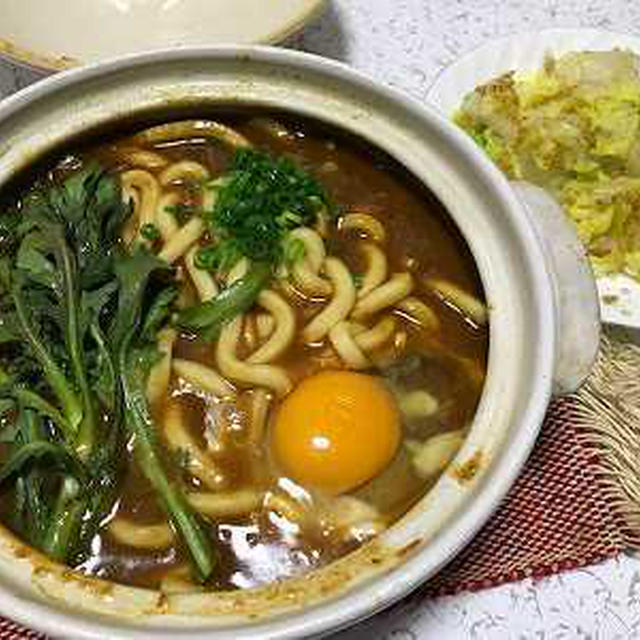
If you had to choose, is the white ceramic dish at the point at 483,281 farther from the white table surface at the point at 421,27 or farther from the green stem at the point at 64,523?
the white table surface at the point at 421,27

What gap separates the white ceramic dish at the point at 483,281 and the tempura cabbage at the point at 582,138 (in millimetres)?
429

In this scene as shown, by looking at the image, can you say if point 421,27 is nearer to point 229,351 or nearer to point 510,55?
point 510,55

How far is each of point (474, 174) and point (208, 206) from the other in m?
0.31

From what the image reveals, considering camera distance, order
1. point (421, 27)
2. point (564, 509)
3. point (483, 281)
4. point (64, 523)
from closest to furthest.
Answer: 1. point (64, 523)
2. point (483, 281)
3. point (564, 509)
4. point (421, 27)

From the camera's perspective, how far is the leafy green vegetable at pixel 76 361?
1082mm

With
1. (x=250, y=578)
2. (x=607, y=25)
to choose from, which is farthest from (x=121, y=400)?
(x=607, y=25)

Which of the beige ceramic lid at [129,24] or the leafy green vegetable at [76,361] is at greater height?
the beige ceramic lid at [129,24]

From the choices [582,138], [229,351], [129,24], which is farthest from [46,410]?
[582,138]

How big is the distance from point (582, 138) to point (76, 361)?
94cm

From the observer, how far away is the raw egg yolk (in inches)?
45.9

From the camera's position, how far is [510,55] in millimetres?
1794

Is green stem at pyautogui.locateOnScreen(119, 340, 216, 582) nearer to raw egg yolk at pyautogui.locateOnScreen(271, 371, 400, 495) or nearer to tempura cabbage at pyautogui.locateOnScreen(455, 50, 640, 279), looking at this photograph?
raw egg yolk at pyautogui.locateOnScreen(271, 371, 400, 495)

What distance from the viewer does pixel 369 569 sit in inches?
40.3

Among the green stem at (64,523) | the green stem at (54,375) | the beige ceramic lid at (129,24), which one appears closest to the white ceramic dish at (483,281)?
the green stem at (64,523)
